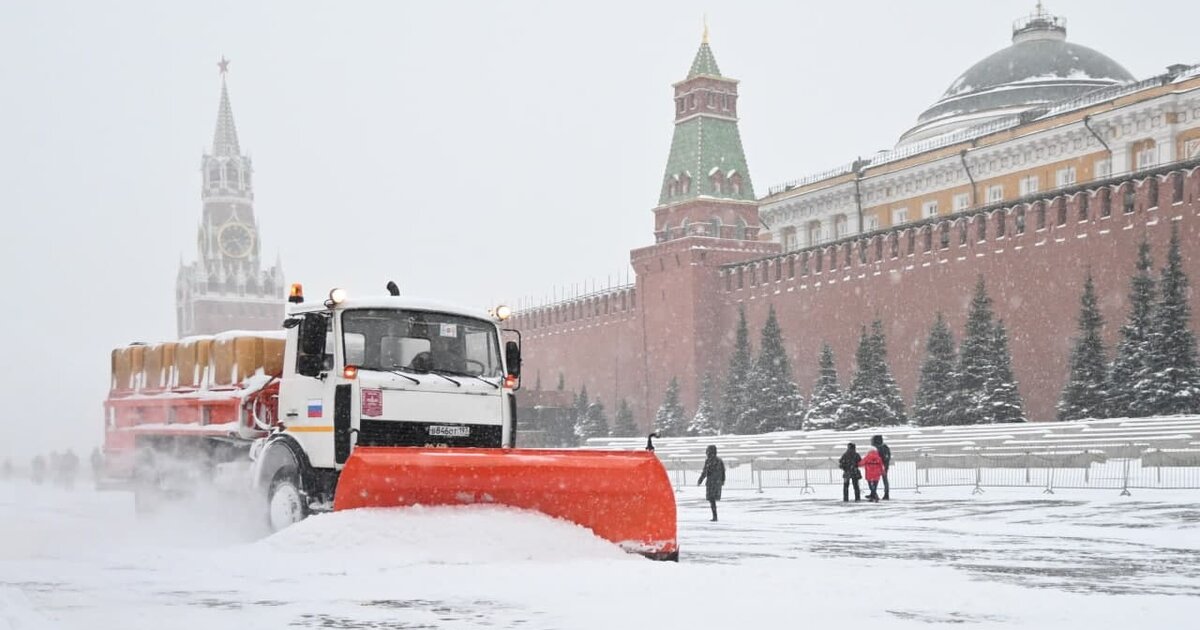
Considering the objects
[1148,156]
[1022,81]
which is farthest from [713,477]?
[1022,81]

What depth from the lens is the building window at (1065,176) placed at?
4291 centimetres

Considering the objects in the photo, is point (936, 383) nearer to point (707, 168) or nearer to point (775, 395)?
point (775, 395)

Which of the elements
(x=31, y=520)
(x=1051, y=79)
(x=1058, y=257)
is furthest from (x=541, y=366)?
(x=31, y=520)

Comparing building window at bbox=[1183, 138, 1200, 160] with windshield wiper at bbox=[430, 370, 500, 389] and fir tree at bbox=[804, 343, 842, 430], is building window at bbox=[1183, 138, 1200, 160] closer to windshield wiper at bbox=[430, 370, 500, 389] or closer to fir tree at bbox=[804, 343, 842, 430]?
fir tree at bbox=[804, 343, 842, 430]

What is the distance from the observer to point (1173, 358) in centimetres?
2856

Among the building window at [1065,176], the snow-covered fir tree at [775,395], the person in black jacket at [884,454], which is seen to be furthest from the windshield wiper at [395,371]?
the building window at [1065,176]

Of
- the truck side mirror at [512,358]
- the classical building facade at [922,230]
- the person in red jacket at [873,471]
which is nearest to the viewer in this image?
the truck side mirror at [512,358]

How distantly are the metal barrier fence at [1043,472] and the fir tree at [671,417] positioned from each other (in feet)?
48.8

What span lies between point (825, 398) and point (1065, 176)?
11.4 metres

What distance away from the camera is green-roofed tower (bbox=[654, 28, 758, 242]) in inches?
1934

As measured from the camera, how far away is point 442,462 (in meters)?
9.50

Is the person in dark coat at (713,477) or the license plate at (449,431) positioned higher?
the license plate at (449,431)

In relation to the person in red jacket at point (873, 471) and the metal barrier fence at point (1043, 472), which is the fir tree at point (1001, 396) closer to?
the metal barrier fence at point (1043, 472)

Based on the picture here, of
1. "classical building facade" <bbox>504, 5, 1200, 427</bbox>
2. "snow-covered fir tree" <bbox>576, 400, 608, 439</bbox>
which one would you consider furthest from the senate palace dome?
"snow-covered fir tree" <bbox>576, 400, 608, 439</bbox>
